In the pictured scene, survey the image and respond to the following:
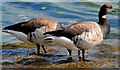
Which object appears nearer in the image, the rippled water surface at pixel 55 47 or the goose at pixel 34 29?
the rippled water surface at pixel 55 47

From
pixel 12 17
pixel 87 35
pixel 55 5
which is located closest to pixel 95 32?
pixel 87 35

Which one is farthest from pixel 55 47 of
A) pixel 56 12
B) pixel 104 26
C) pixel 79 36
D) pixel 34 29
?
pixel 56 12

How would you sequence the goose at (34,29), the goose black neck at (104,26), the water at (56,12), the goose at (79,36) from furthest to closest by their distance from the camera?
the water at (56,12)
the goose at (34,29)
the goose black neck at (104,26)
the goose at (79,36)

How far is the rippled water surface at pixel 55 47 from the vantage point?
858cm

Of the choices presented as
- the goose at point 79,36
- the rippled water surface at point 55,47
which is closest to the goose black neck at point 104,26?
the goose at point 79,36

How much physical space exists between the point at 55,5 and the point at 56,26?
407 inches

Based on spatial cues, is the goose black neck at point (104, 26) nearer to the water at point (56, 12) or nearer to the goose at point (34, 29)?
the goose at point (34, 29)

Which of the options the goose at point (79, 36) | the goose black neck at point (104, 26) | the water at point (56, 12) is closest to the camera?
the goose at point (79, 36)

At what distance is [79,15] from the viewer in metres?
17.4

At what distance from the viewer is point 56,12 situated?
18047 mm

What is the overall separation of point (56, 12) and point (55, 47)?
747 centimetres

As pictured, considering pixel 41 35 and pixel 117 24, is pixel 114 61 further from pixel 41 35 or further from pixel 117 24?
pixel 117 24

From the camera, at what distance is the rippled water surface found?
858 cm

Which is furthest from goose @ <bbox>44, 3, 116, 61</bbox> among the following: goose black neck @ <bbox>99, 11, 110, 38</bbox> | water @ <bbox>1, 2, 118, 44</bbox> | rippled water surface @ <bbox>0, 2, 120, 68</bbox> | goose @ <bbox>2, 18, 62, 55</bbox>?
water @ <bbox>1, 2, 118, 44</bbox>
